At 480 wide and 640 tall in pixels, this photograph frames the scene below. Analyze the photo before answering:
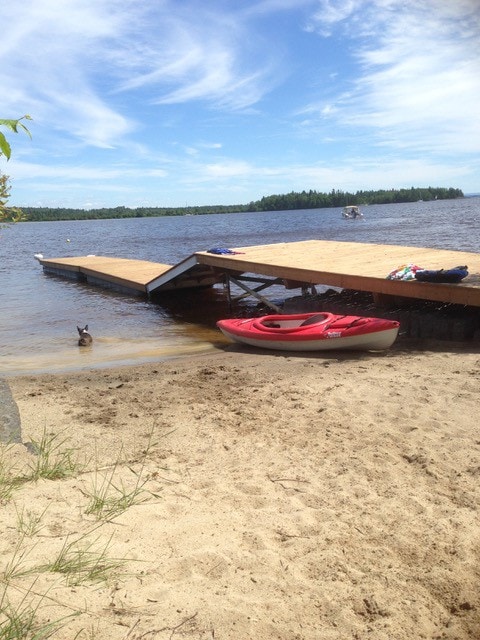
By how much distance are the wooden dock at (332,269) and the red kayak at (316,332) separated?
2.78 ft

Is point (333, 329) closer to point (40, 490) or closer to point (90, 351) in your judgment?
point (90, 351)

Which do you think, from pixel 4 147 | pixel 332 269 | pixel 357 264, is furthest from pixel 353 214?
pixel 4 147

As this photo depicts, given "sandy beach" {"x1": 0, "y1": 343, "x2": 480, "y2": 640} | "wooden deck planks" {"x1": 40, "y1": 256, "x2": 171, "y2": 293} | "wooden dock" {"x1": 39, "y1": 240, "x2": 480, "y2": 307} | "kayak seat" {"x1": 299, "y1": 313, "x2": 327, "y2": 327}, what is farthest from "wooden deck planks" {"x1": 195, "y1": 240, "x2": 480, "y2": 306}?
"wooden deck planks" {"x1": 40, "y1": 256, "x2": 171, "y2": 293}

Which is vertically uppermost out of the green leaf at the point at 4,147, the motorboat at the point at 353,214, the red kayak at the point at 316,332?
the motorboat at the point at 353,214

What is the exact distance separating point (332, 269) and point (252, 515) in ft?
23.2

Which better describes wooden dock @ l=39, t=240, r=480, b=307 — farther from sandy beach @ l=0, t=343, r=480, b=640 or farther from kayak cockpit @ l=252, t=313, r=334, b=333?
sandy beach @ l=0, t=343, r=480, b=640

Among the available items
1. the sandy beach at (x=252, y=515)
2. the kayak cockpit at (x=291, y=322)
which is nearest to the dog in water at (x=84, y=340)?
the kayak cockpit at (x=291, y=322)

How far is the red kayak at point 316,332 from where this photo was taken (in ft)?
25.7

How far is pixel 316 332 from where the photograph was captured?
8.28 metres

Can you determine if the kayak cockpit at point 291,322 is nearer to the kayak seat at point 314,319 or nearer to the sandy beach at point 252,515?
the kayak seat at point 314,319

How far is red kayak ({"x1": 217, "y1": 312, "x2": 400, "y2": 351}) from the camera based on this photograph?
784cm

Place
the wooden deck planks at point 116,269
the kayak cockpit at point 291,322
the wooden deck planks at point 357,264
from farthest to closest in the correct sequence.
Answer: the wooden deck planks at point 116,269 → the kayak cockpit at point 291,322 → the wooden deck planks at point 357,264

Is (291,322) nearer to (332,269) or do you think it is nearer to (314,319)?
(314,319)

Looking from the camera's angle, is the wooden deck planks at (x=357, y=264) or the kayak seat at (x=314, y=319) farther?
the kayak seat at (x=314, y=319)
